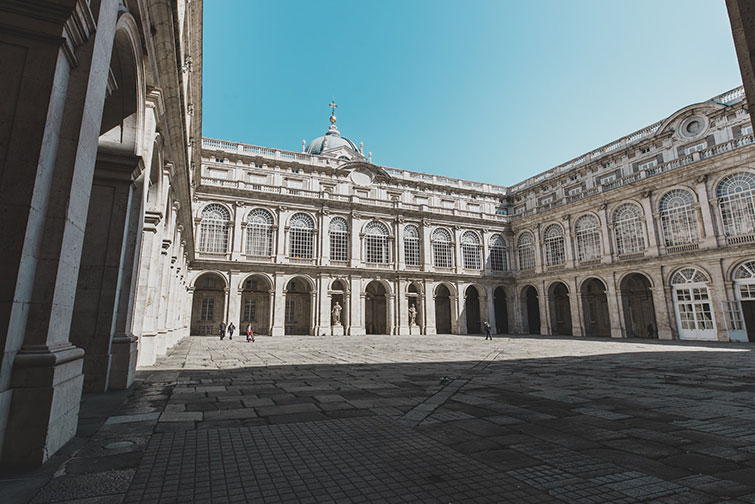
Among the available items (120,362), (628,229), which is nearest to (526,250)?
(628,229)

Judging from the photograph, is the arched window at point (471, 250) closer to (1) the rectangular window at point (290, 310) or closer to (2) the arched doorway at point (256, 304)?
(1) the rectangular window at point (290, 310)

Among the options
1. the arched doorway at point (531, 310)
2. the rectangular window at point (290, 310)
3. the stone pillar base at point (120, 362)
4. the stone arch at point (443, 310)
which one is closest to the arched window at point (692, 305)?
the arched doorway at point (531, 310)

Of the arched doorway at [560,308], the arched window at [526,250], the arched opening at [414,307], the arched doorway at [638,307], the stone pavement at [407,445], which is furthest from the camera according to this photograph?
the arched window at [526,250]

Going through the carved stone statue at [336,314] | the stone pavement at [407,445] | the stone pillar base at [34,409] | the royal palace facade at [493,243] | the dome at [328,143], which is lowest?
the stone pavement at [407,445]

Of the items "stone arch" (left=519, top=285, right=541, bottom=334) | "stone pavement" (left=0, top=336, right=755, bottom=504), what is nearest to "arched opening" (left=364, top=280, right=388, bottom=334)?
"stone arch" (left=519, top=285, right=541, bottom=334)

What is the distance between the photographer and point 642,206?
26.1 meters

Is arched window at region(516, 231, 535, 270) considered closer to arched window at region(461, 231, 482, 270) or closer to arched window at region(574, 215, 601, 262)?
arched window at region(461, 231, 482, 270)

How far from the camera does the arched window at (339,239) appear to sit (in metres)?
32.1

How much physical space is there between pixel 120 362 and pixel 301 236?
973 inches

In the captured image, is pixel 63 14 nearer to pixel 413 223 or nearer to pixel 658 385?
pixel 658 385

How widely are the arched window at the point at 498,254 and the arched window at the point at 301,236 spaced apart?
57.5 ft

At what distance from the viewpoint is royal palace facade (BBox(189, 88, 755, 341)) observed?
2305 cm

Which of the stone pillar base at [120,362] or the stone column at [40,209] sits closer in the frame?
the stone column at [40,209]

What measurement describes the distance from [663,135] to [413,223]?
20.0 meters
